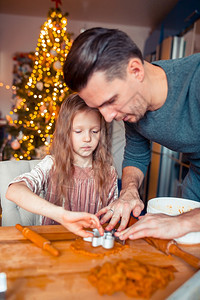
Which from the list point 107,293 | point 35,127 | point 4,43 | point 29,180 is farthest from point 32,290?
point 4,43

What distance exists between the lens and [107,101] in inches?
37.5

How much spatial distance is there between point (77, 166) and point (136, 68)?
0.67m

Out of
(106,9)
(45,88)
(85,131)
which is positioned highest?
(106,9)

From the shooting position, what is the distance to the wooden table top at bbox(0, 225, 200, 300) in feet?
2.02

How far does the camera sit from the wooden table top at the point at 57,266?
2.02 ft

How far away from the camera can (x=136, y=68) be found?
949 millimetres

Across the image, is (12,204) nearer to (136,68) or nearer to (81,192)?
(81,192)

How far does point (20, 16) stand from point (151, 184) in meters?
3.91

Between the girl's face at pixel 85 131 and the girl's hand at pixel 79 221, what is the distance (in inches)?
19.7

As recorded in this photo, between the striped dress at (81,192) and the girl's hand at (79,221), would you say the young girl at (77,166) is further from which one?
the girl's hand at (79,221)

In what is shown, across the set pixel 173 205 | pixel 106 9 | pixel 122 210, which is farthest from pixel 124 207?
pixel 106 9

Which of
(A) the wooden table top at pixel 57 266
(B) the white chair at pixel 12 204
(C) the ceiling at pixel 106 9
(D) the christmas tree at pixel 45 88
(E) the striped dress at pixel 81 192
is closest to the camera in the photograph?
(A) the wooden table top at pixel 57 266

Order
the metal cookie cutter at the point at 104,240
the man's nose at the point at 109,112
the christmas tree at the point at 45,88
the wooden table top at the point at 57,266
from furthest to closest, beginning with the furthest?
the christmas tree at the point at 45,88
the man's nose at the point at 109,112
the metal cookie cutter at the point at 104,240
the wooden table top at the point at 57,266

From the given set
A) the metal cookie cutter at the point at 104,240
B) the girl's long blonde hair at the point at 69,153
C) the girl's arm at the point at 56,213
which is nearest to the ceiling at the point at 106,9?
the girl's long blonde hair at the point at 69,153
